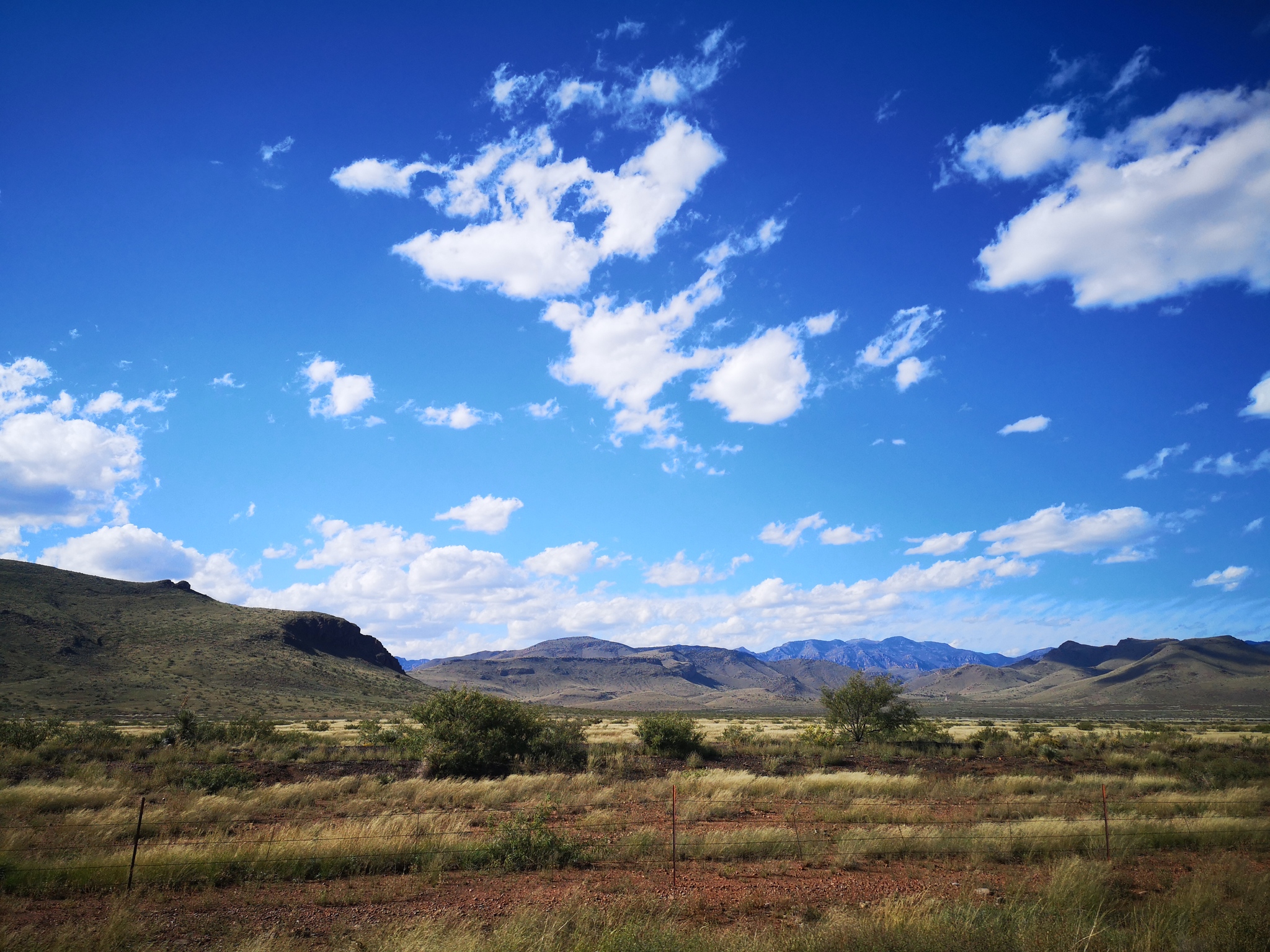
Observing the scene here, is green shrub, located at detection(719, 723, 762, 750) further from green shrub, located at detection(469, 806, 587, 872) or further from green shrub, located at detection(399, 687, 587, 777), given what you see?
green shrub, located at detection(469, 806, 587, 872)

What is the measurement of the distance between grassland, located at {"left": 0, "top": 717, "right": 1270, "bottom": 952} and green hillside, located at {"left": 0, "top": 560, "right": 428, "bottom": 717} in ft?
162

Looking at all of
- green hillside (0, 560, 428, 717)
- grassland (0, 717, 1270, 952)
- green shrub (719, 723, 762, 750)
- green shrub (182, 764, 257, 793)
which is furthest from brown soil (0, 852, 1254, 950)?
green hillside (0, 560, 428, 717)

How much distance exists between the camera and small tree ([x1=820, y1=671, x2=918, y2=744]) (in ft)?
120

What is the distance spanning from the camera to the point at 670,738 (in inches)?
1192

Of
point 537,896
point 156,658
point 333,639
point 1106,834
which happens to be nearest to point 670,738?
point 1106,834

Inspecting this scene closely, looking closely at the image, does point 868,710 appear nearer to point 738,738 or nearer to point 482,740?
point 738,738

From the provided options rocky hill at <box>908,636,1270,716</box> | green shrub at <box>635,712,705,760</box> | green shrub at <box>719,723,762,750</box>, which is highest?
green shrub at <box>635,712,705,760</box>

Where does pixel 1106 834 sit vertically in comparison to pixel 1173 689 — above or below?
above

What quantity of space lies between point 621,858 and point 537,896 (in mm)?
2773

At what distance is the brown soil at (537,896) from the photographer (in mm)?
9438

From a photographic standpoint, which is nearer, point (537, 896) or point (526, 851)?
point (537, 896)

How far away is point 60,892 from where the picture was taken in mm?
10445

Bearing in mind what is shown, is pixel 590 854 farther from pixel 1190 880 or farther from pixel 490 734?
pixel 490 734

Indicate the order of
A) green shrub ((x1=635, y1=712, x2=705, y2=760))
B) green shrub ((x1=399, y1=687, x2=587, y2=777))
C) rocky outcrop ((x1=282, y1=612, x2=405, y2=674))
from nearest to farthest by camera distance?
1. green shrub ((x1=399, y1=687, x2=587, y2=777))
2. green shrub ((x1=635, y1=712, x2=705, y2=760))
3. rocky outcrop ((x1=282, y1=612, x2=405, y2=674))
